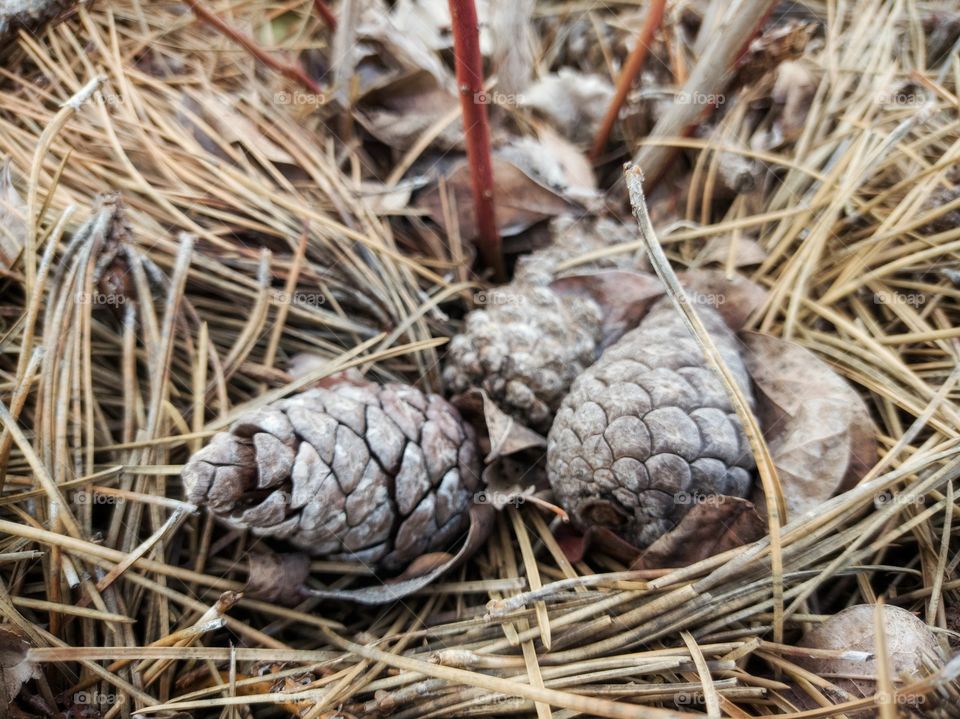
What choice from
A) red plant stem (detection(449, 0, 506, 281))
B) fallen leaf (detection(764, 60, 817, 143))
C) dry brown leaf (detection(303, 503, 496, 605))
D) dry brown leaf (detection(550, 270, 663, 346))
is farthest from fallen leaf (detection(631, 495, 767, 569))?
fallen leaf (detection(764, 60, 817, 143))

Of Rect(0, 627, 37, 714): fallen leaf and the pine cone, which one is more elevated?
the pine cone

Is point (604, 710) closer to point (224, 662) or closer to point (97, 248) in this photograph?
point (224, 662)

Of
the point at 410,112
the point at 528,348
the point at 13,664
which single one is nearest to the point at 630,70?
the point at 410,112

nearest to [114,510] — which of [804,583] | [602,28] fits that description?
[804,583]

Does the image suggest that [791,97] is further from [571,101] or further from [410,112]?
[410,112]

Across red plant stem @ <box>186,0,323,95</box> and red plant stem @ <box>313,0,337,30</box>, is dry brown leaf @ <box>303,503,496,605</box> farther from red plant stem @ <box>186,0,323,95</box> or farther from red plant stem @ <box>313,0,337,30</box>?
red plant stem @ <box>313,0,337,30</box>
